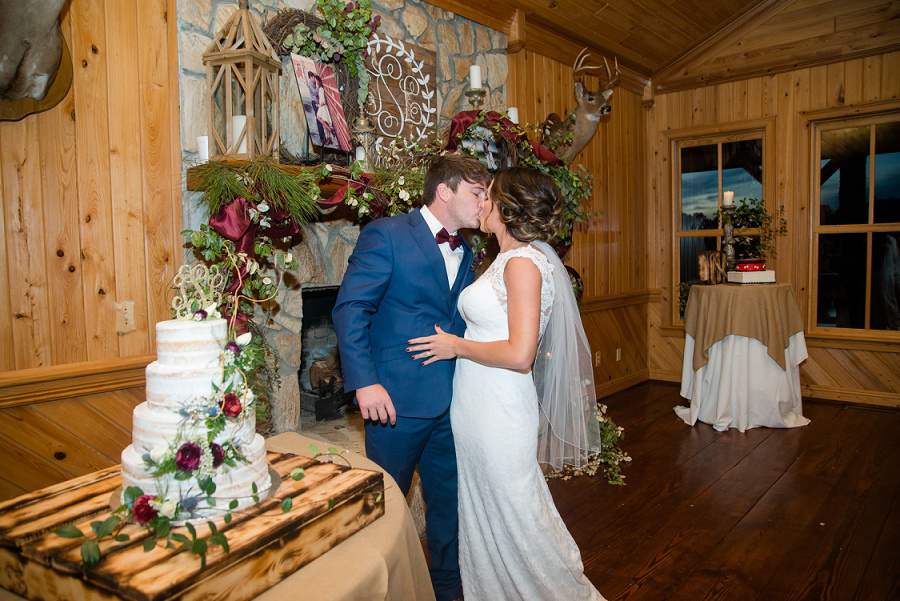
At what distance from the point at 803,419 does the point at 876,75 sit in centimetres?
265

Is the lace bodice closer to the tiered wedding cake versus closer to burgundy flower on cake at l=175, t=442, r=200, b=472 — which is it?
the tiered wedding cake

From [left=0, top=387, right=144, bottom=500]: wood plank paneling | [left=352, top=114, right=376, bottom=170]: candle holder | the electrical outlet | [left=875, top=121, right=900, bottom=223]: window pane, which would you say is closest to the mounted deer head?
[left=352, top=114, right=376, bottom=170]: candle holder

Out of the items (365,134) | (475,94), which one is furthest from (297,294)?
(475,94)

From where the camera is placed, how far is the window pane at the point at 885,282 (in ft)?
14.5

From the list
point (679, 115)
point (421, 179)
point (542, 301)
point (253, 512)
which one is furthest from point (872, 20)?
point (253, 512)

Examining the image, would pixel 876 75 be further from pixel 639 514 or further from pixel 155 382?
pixel 155 382

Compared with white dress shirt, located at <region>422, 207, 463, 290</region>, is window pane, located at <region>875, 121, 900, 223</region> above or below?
above

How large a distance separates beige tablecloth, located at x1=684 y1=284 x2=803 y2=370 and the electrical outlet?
3466 millimetres

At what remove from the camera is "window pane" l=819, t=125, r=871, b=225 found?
177 inches

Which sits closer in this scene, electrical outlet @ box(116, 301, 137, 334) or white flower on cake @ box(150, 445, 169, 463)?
white flower on cake @ box(150, 445, 169, 463)

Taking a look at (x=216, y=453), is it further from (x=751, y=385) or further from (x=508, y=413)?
(x=751, y=385)

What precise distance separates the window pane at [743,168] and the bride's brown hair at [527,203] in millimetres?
3854

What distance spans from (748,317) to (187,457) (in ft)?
12.4

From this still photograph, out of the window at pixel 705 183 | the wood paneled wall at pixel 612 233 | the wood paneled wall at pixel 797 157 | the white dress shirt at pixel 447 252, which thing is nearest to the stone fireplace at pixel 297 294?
the white dress shirt at pixel 447 252
